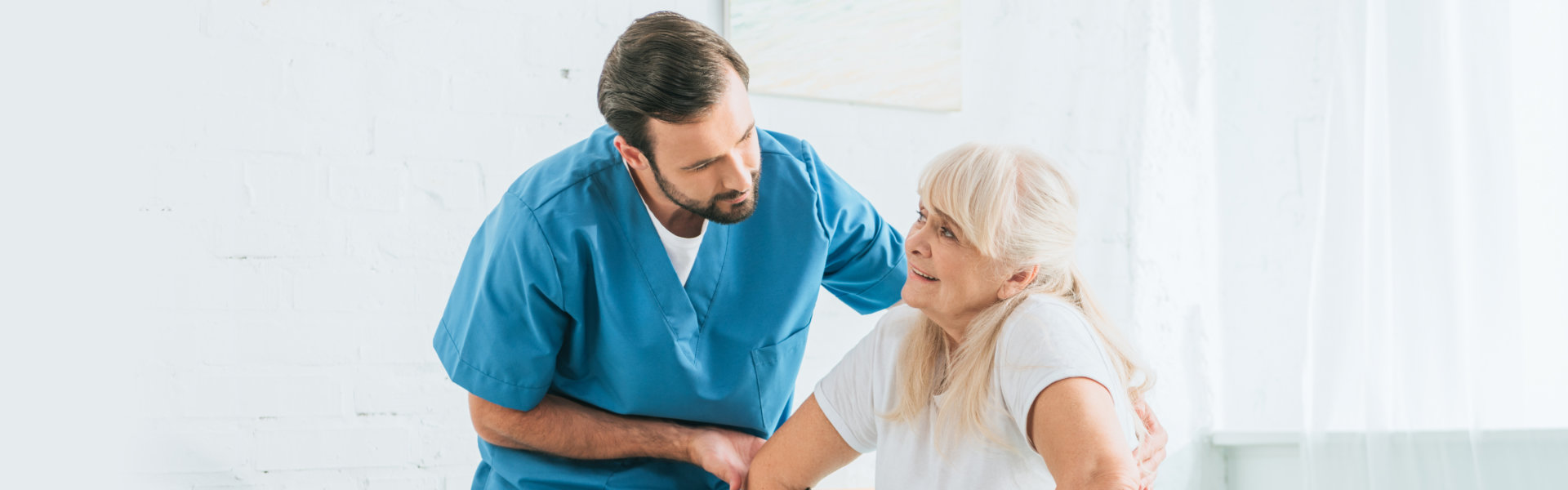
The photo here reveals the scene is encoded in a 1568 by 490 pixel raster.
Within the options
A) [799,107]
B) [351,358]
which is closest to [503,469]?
[351,358]

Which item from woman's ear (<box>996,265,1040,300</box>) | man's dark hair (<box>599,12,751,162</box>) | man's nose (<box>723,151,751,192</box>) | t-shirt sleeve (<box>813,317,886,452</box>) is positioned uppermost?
man's dark hair (<box>599,12,751,162</box>)

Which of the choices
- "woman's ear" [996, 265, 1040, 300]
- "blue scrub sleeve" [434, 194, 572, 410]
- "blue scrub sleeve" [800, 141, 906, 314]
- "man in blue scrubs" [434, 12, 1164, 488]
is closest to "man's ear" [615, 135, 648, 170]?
"man in blue scrubs" [434, 12, 1164, 488]

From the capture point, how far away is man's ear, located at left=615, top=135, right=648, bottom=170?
4.26 ft

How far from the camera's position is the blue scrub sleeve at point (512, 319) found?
127 centimetres

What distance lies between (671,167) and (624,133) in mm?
72

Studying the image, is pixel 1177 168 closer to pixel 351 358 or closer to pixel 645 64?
pixel 645 64

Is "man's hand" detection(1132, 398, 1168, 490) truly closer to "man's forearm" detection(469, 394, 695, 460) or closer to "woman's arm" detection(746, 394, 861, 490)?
"woman's arm" detection(746, 394, 861, 490)

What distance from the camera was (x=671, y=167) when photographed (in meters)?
1.26

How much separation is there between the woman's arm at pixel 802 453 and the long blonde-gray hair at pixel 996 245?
0.12 m

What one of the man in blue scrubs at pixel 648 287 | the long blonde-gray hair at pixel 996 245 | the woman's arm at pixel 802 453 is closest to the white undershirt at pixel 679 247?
the man in blue scrubs at pixel 648 287

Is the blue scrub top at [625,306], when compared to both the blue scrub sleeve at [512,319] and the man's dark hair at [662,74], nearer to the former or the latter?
the blue scrub sleeve at [512,319]

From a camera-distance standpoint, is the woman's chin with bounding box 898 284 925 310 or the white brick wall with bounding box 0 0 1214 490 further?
the white brick wall with bounding box 0 0 1214 490

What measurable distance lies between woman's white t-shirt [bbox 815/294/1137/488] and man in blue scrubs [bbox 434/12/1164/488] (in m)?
0.15

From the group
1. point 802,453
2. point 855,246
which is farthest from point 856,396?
point 855,246
